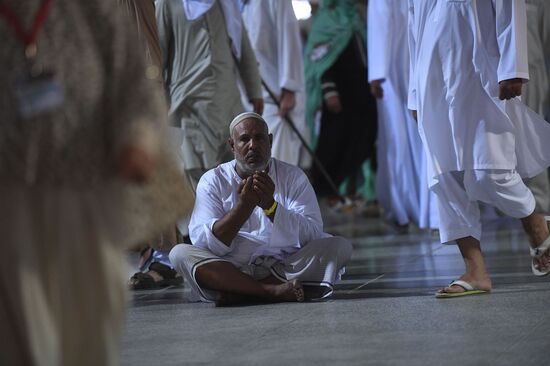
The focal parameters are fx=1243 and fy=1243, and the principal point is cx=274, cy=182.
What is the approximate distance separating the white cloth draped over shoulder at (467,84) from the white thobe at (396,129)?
12.7 ft

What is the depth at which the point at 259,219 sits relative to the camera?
20.4ft

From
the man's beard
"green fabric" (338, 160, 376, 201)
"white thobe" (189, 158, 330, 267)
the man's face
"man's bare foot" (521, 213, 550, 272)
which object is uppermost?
the man's face

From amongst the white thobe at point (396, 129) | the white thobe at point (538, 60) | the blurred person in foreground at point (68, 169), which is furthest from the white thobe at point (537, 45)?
the blurred person in foreground at point (68, 169)

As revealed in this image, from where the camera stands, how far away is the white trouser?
5.84 meters

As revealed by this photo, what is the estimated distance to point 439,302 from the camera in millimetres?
5652

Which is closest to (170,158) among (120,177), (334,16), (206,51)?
(120,177)

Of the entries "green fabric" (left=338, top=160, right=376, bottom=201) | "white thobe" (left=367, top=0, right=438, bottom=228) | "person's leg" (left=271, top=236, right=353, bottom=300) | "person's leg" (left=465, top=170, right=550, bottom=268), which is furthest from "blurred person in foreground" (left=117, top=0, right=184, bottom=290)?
"green fabric" (left=338, top=160, right=376, bottom=201)

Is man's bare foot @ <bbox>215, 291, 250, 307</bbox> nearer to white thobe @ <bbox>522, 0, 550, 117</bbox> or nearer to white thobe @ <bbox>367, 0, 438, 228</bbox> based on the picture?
white thobe @ <bbox>522, 0, 550, 117</bbox>

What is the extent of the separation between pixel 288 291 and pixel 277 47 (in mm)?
4530

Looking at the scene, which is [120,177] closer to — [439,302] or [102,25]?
[102,25]

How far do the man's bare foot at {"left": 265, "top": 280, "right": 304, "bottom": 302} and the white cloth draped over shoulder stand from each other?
0.84 m

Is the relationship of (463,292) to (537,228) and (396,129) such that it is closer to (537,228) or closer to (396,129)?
(537,228)

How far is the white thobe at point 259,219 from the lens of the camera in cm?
612

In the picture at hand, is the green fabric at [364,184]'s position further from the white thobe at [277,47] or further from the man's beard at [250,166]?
the man's beard at [250,166]
